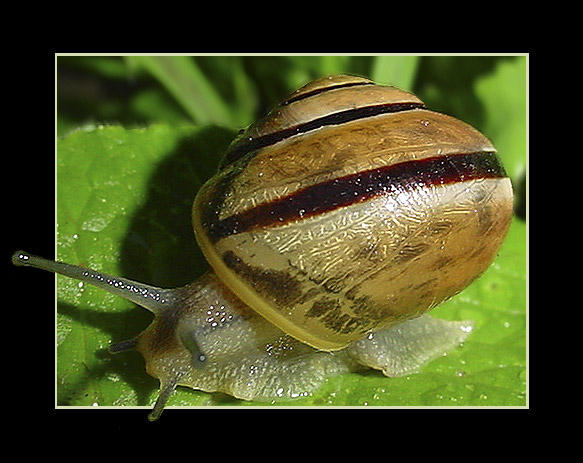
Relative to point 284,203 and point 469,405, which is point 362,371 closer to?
point 469,405

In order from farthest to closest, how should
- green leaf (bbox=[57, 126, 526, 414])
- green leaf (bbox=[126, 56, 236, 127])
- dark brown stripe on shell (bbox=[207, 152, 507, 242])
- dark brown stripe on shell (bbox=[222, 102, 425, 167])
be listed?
green leaf (bbox=[126, 56, 236, 127]) < green leaf (bbox=[57, 126, 526, 414]) < dark brown stripe on shell (bbox=[222, 102, 425, 167]) < dark brown stripe on shell (bbox=[207, 152, 507, 242])

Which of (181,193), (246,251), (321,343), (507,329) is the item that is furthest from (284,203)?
(507,329)

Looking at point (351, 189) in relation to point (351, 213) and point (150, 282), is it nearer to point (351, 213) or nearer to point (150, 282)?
point (351, 213)
